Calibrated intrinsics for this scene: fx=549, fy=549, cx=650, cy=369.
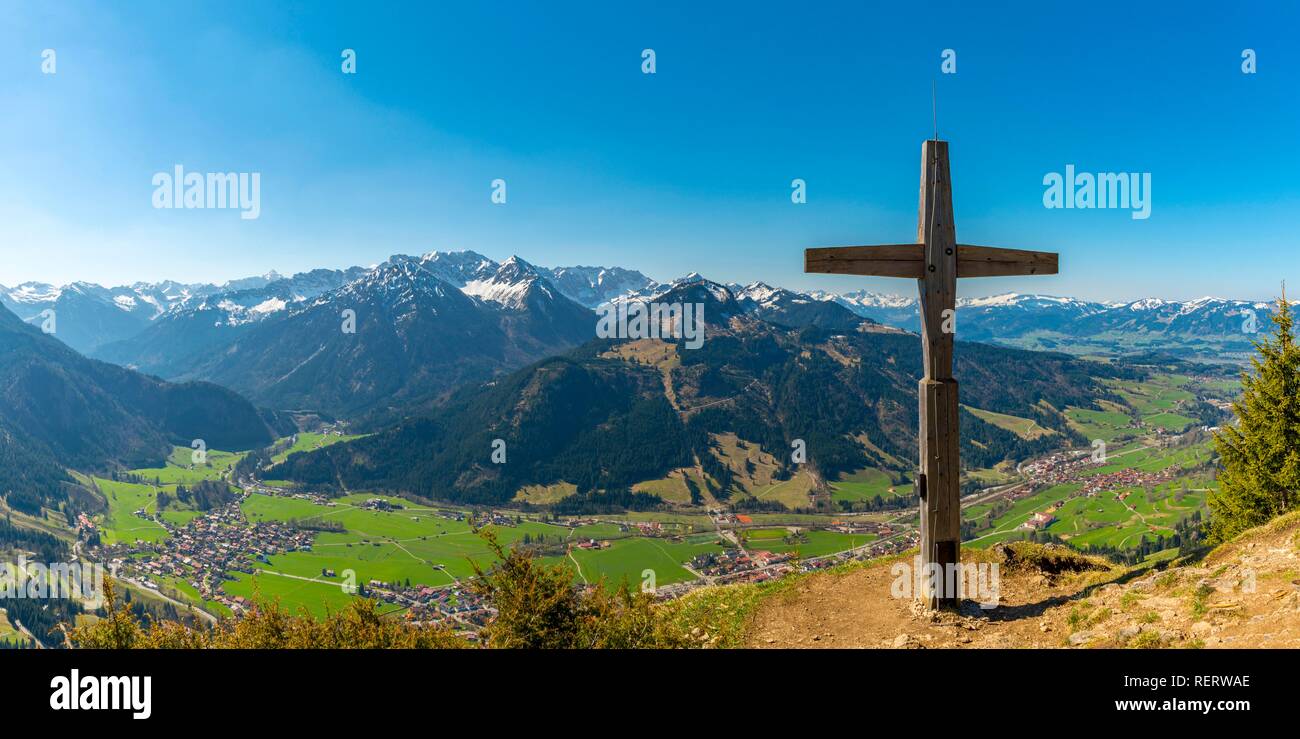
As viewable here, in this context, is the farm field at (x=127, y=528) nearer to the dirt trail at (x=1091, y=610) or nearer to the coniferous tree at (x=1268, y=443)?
the dirt trail at (x=1091, y=610)

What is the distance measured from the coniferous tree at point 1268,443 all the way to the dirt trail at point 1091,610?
963cm

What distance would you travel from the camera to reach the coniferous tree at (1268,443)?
18.7 meters

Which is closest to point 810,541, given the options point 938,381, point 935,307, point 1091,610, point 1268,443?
point 1268,443

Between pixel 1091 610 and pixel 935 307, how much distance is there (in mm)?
6463

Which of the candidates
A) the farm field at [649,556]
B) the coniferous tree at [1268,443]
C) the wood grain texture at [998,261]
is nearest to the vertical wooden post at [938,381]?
the wood grain texture at [998,261]

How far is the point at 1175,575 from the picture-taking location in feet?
35.5

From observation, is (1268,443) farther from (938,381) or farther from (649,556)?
(649,556)

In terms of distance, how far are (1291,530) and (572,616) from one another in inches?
600

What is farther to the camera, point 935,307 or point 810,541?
point 810,541

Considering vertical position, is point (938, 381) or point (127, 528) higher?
point (938, 381)

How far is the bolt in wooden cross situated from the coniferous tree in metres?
15.7

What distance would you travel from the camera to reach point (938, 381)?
11.8 m
